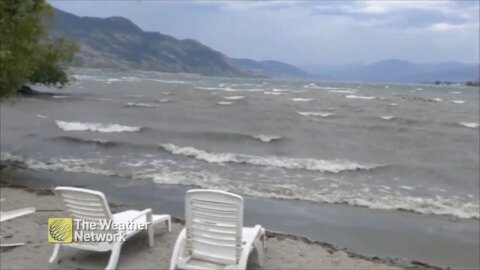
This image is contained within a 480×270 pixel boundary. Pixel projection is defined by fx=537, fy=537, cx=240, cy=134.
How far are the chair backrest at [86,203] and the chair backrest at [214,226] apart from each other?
1.12 metres

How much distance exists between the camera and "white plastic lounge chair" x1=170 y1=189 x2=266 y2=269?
584cm

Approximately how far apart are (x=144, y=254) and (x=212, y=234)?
1636 millimetres

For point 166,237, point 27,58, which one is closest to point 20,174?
point 27,58

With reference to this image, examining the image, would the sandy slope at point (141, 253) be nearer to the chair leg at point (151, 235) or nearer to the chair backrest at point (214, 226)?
the chair leg at point (151, 235)

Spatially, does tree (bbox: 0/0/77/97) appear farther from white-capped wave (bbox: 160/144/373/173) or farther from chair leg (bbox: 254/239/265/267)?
chair leg (bbox: 254/239/265/267)

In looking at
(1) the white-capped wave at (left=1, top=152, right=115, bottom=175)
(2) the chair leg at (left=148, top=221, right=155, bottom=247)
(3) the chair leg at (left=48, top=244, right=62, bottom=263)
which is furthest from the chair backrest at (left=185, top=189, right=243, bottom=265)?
(1) the white-capped wave at (left=1, top=152, right=115, bottom=175)

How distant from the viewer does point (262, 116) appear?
111 feet

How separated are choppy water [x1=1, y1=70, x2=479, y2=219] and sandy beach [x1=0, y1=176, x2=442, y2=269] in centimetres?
458

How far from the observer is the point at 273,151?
2083 cm

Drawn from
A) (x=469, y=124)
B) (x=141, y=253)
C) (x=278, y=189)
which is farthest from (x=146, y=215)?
(x=469, y=124)

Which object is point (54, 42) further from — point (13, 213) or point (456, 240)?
point (456, 240)

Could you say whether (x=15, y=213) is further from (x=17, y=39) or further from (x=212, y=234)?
(x=17, y=39)

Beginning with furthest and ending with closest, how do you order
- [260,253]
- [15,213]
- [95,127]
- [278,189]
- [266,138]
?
1. [95,127]
2. [266,138]
3. [278,189]
4. [15,213]
5. [260,253]

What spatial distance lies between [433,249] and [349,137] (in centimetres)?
1570
